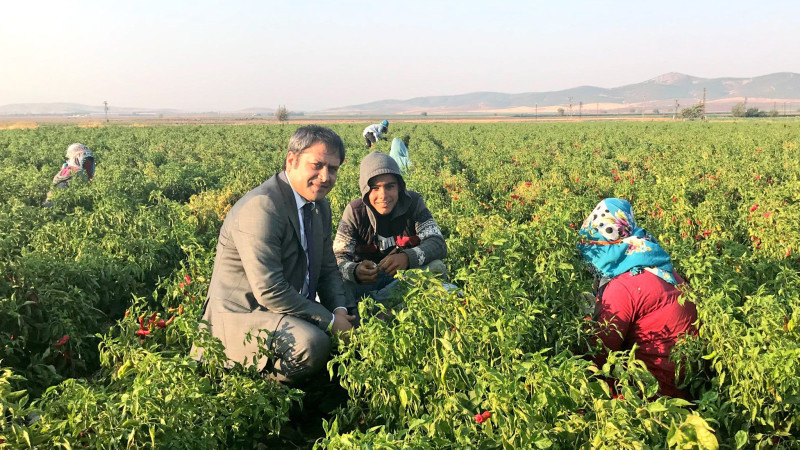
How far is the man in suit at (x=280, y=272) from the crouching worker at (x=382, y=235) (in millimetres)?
785

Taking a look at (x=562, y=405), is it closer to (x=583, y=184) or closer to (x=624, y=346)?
(x=624, y=346)

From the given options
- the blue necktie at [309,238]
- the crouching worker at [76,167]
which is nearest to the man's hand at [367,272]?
the blue necktie at [309,238]

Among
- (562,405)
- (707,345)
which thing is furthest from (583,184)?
(562,405)

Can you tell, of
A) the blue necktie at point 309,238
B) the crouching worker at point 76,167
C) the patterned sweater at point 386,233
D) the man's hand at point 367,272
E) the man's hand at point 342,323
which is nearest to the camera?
the man's hand at point 342,323

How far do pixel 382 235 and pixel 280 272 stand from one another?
162 cm

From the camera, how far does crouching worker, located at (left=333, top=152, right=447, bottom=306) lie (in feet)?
14.1

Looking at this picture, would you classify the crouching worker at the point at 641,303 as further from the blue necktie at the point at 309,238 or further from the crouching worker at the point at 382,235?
the blue necktie at the point at 309,238

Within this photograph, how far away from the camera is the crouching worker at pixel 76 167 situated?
8798mm

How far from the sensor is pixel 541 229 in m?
3.63

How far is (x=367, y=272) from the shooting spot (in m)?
4.23

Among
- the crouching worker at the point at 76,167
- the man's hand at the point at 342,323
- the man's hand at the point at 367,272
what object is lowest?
the man's hand at the point at 342,323

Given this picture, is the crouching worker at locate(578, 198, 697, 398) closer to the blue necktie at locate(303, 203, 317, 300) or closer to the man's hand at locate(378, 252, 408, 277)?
the man's hand at locate(378, 252, 408, 277)

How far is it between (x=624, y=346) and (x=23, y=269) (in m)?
4.33

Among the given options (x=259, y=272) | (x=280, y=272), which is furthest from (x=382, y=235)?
(x=259, y=272)
